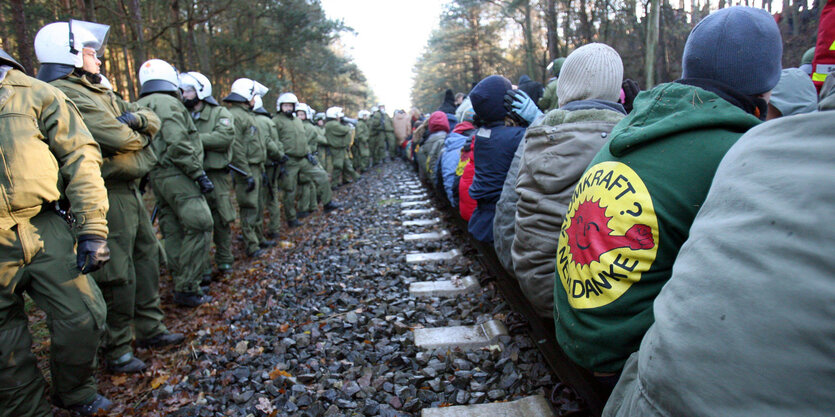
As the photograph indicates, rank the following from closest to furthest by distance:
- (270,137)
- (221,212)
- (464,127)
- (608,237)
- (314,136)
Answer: (608,237), (221,212), (464,127), (270,137), (314,136)

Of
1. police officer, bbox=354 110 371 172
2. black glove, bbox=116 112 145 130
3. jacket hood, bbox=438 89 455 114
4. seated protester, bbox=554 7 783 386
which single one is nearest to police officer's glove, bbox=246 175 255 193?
black glove, bbox=116 112 145 130

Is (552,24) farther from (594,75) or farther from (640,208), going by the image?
(640,208)

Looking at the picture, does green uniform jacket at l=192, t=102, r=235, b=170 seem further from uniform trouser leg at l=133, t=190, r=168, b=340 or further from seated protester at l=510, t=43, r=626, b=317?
seated protester at l=510, t=43, r=626, b=317

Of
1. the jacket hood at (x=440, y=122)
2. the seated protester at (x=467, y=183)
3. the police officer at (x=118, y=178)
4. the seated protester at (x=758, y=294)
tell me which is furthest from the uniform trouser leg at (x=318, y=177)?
the seated protester at (x=758, y=294)

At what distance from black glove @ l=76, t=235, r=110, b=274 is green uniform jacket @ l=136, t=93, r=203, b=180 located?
87.4 inches

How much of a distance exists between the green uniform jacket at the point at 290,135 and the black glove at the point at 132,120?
187 inches

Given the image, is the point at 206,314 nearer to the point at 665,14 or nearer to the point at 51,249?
the point at 51,249

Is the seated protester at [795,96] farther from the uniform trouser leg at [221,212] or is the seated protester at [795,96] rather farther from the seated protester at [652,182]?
the uniform trouser leg at [221,212]

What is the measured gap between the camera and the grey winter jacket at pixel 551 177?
223 centimetres

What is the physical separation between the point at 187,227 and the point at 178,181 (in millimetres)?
505

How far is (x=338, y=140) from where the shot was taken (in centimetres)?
1271

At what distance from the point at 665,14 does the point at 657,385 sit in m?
19.1

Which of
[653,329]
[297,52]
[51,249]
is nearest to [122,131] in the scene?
[51,249]

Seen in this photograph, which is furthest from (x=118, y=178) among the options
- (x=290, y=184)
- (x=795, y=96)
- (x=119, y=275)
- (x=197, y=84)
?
(x=795, y=96)
